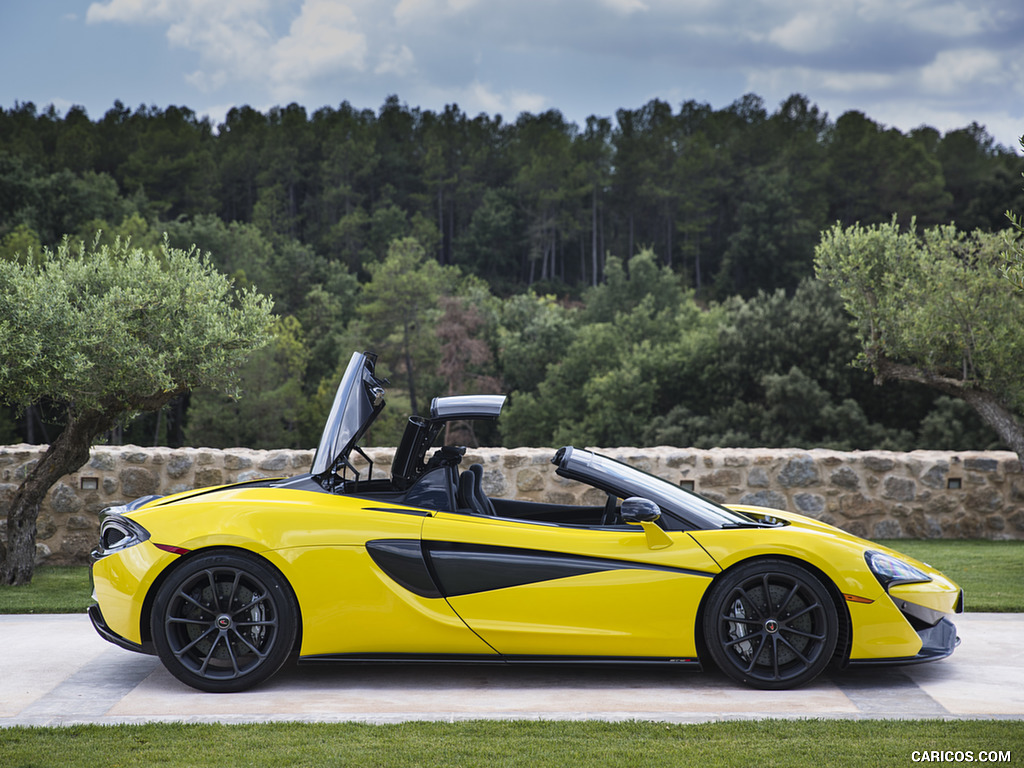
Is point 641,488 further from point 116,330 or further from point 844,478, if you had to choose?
point 844,478

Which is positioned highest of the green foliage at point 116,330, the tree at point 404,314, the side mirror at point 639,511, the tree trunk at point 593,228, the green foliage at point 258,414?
the tree trunk at point 593,228

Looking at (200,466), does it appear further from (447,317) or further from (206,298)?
(447,317)

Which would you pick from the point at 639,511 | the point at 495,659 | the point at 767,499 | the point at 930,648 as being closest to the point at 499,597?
the point at 495,659

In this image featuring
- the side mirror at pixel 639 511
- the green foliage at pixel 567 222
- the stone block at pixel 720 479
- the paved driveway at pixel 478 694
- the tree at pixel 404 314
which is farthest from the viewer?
the tree at pixel 404 314

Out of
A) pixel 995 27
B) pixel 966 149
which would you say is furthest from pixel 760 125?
pixel 995 27

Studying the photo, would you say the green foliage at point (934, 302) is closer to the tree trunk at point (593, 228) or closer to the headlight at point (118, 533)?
the headlight at point (118, 533)

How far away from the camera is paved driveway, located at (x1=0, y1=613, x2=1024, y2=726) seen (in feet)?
14.1

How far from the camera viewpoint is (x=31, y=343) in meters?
6.95

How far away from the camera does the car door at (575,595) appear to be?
4648 millimetres

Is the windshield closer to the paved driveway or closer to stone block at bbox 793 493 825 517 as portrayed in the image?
the paved driveway

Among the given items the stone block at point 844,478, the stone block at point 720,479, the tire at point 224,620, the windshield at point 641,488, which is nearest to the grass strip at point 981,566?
the stone block at point 844,478

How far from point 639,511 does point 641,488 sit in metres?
0.37

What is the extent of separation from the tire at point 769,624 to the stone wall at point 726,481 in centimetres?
494

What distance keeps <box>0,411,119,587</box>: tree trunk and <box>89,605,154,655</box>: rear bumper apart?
10.7 feet
